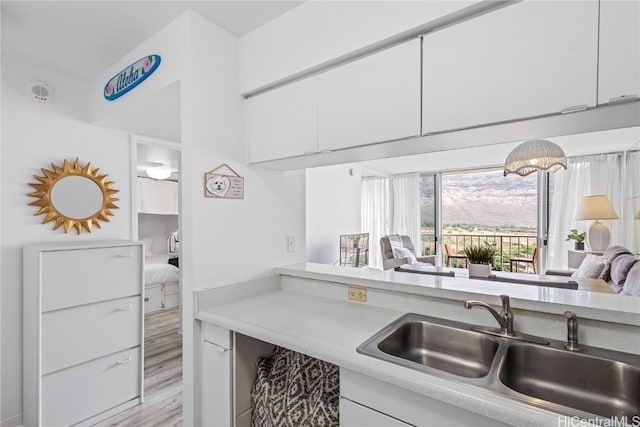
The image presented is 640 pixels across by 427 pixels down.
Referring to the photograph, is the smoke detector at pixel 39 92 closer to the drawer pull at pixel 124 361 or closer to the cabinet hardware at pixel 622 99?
the drawer pull at pixel 124 361

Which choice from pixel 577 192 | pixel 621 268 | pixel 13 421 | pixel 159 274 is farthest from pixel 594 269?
pixel 159 274

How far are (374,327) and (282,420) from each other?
614mm

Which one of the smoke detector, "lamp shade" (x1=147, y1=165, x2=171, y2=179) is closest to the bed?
"lamp shade" (x1=147, y1=165, x2=171, y2=179)

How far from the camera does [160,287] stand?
457 centimetres

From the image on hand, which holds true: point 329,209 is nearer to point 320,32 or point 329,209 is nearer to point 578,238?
point 320,32

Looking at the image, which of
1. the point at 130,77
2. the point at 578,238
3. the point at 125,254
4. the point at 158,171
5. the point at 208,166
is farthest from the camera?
the point at 578,238

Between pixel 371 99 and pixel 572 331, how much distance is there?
1209mm

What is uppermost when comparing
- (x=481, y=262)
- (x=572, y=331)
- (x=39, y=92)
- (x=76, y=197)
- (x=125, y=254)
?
(x=39, y=92)

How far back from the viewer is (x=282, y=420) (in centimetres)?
141

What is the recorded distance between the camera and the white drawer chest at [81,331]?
1865 millimetres

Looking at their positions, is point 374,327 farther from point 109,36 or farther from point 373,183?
point 373,183

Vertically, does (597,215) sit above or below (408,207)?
below

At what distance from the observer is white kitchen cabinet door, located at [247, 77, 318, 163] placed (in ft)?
5.29

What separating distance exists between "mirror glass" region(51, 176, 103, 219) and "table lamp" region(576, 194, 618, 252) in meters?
5.84
